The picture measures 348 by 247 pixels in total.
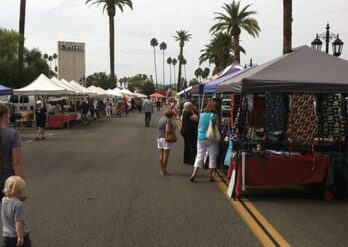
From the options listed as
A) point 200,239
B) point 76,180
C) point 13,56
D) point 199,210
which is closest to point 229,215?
point 199,210

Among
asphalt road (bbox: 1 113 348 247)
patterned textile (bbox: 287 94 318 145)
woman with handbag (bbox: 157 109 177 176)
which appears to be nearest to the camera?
asphalt road (bbox: 1 113 348 247)

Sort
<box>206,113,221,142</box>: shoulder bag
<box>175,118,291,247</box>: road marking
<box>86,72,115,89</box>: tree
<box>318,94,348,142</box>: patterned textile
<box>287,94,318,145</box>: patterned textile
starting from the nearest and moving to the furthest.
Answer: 1. <box>175,118,291,247</box>: road marking
2. <box>287,94,318,145</box>: patterned textile
3. <box>318,94,348,142</box>: patterned textile
4. <box>206,113,221,142</box>: shoulder bag
5. <box>86,72,115,89</box>: tree

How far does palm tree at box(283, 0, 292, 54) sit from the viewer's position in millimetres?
23969

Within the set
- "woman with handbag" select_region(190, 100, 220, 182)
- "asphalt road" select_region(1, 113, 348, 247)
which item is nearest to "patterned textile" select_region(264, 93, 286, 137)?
"woman with handbag" select_region(190, 100, 220, 182)

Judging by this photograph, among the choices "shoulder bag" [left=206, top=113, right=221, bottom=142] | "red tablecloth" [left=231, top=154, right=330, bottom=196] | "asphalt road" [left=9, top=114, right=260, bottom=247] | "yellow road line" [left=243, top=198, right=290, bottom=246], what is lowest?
"asphalt road" [left=9, top=114, right=260, bottom=247]

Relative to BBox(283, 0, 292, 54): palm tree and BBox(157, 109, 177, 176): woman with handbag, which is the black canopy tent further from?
BBox(283, 0, 292, 54): palm tree

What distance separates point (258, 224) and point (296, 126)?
3.58 metres

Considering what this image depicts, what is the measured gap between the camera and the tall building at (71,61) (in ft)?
320

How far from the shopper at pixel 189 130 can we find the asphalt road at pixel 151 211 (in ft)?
2.26

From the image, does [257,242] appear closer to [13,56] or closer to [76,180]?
[76,180]

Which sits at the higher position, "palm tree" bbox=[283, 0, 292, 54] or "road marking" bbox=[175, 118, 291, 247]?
"palm tree" bbox=[283, 0, 292, 54]

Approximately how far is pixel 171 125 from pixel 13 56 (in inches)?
1598

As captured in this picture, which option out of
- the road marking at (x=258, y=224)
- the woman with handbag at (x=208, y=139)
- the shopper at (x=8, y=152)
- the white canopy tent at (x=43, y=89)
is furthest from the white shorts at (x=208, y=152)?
the white canopy tent at (x=43, y=89)

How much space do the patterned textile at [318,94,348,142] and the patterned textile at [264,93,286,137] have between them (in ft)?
3.75
